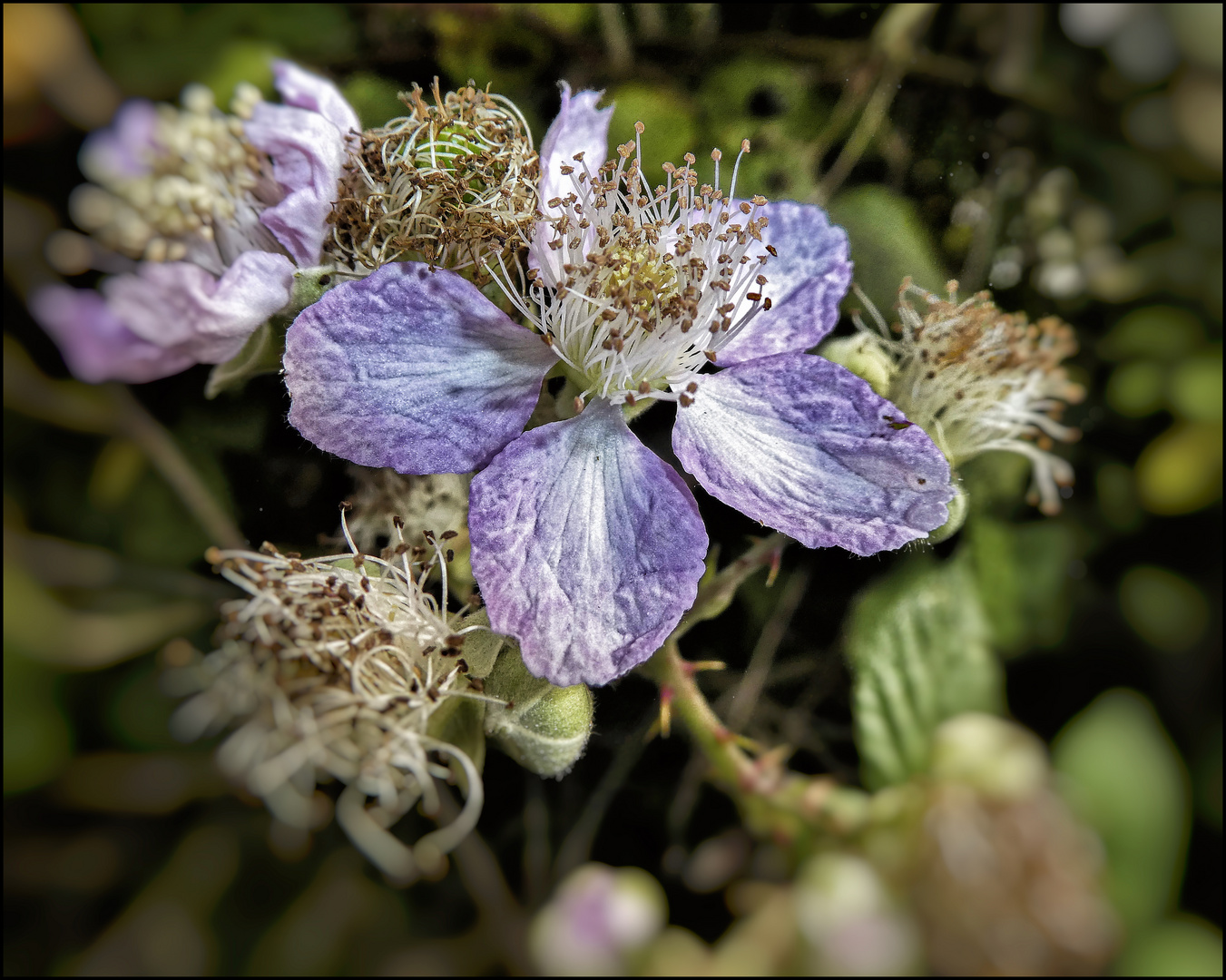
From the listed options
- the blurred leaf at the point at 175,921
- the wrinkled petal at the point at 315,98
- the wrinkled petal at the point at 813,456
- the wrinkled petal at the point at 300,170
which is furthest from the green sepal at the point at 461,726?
the blurred leaf at the point at 175,921

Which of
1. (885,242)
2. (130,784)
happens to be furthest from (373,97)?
(130,784)

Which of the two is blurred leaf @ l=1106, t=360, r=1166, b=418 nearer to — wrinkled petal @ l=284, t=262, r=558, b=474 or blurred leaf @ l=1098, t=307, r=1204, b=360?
blurred leaf @ l=1098, t=307, r=1204, b=360

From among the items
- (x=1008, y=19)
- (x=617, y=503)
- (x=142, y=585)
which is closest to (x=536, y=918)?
(x=142, y=585)

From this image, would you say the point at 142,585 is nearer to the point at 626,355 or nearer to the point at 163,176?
the point at 163,176

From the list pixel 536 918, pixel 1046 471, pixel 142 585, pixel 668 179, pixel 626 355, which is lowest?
pixel 536 918

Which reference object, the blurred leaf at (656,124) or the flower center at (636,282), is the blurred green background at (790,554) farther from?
the flower center at (636,282)
